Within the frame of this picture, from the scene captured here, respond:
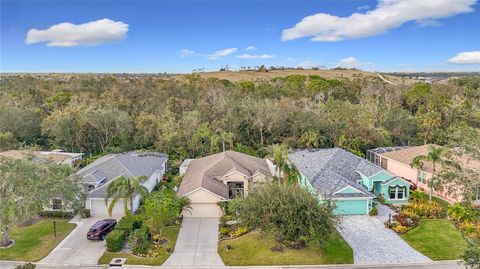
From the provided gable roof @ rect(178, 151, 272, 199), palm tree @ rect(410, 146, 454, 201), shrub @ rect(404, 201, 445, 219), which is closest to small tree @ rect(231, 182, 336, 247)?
gable roof @ rect(178, 151, 272, 199)

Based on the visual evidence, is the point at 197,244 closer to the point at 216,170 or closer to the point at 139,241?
the point at 139,241

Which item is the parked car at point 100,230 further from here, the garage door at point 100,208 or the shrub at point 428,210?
the shrub at point 428,210

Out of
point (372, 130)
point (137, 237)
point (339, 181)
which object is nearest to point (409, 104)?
point (372, 130)

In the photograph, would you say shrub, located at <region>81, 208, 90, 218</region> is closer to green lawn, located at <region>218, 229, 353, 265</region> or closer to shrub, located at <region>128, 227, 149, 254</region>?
shrub, located at <region>128, 227, 149, 254</region>

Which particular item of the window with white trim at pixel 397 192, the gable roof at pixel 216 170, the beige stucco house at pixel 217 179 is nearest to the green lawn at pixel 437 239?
the window with white trim at pixel 397 192

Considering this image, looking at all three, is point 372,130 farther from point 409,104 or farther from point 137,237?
point 137,237

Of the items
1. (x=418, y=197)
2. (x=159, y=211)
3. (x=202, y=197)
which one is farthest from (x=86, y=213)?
(x=418, y=197)
